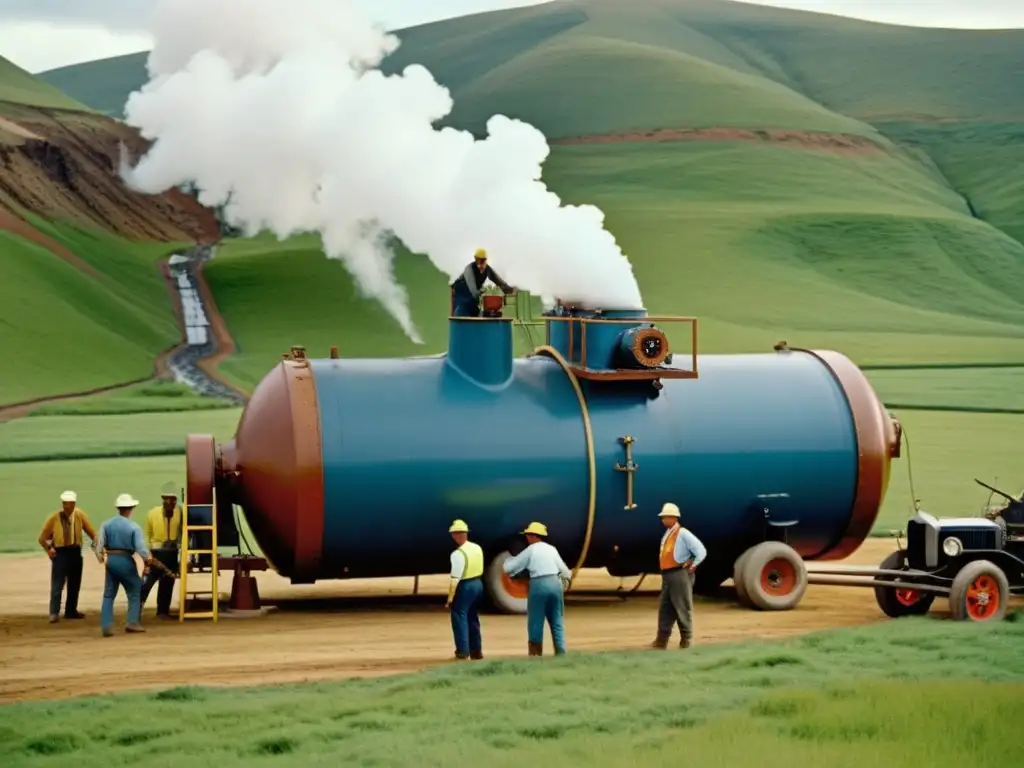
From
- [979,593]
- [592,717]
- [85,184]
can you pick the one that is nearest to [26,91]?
[85,184]

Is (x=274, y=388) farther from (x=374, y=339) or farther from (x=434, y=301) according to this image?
(x=434, y=301)

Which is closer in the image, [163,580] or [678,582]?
[678,582]

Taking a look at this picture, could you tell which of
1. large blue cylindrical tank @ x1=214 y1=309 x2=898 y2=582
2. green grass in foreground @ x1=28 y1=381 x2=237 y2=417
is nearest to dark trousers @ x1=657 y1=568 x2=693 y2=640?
large blue cylindrical tank @ x1=214 y1=309 x2=898 y2=582

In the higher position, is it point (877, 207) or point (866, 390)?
point (877, 207)

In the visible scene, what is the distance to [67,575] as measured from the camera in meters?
22.1

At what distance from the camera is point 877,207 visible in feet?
433

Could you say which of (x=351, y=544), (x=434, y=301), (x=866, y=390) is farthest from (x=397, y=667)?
(x=434, y=301)

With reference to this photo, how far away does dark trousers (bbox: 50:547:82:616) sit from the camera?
2191 centimetres

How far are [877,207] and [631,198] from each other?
19.2 meters

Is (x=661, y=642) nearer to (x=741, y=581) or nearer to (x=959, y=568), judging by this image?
(x=741, y=581)

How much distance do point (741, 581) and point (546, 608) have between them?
17.0 ft

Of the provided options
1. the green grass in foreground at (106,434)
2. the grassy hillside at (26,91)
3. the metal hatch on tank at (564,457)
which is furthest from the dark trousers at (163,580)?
the grassy hillside at (26,91)

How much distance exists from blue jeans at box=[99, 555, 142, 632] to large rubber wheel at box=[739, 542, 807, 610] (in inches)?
305

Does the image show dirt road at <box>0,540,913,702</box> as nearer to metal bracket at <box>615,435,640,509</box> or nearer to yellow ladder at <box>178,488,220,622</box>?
yellow ladder at <box>178,488,220,622</box>
